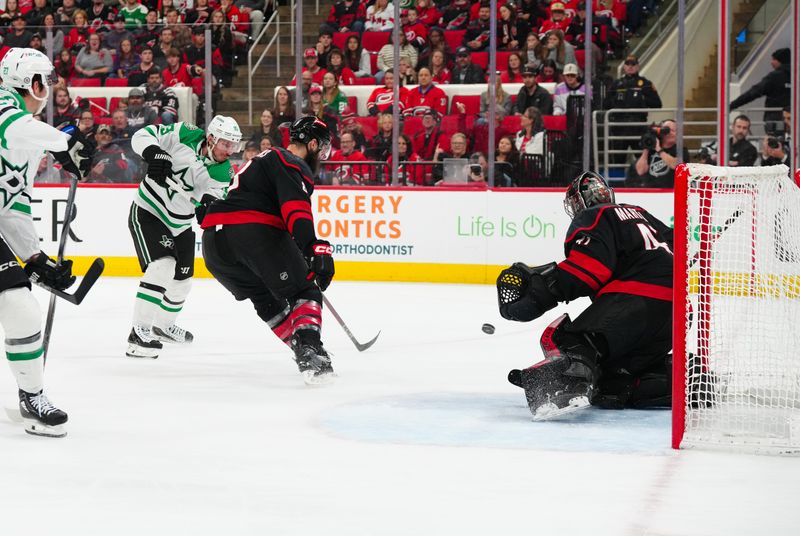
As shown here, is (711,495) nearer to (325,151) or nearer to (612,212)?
(612,212)

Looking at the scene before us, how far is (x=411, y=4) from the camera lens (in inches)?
368

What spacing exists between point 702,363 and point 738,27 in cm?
806

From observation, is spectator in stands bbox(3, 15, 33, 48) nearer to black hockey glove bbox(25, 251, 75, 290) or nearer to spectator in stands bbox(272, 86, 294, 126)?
spectator in stands bbox(272, 86, 294, 126)

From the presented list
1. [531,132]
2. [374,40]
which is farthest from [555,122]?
[374,40]

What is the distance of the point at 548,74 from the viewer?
29.8 feet

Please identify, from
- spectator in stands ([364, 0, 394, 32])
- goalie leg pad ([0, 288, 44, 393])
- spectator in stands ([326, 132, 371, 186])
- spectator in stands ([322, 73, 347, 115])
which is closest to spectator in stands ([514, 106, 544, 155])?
spectator in stands ([326, 132, 371, 186])

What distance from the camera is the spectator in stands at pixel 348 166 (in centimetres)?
918

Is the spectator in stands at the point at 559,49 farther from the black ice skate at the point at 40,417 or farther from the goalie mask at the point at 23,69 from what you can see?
the black ice skate at the point at 40,417

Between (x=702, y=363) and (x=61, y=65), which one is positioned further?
(x=61, y=65)

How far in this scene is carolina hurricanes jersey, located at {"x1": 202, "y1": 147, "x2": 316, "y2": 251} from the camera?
4.63 m

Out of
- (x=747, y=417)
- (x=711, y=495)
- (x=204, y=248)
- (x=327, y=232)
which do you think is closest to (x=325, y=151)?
(x=204, y=248)

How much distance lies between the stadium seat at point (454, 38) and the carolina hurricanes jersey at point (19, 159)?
5.89m

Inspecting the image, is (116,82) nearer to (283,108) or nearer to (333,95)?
(283,108)

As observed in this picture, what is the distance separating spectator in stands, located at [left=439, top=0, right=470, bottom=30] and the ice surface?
4.64m
